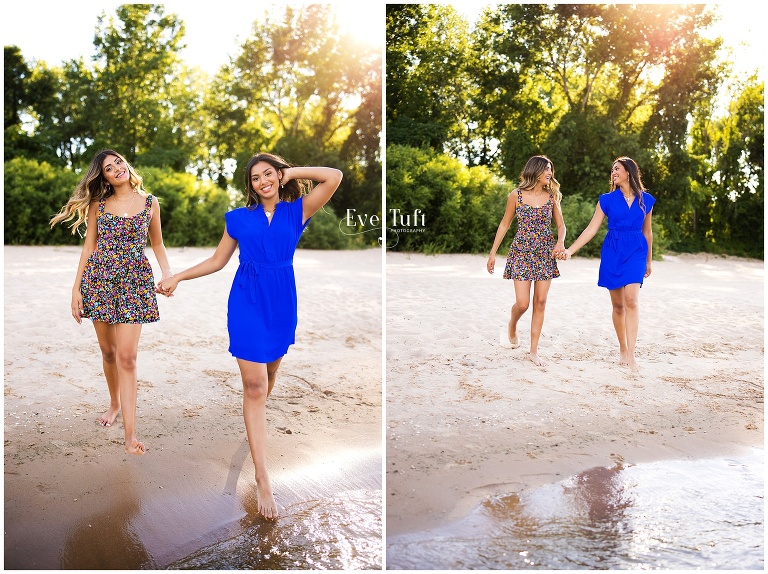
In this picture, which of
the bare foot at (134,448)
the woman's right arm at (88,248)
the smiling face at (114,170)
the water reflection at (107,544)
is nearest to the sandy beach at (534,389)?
the water reflection at (107,544)

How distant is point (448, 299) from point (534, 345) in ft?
4.88

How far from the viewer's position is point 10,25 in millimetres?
8289

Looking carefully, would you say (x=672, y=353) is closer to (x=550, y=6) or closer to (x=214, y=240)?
(x=550, y=6)

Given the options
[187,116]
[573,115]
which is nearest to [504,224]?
[573,115]

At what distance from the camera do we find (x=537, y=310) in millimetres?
4281

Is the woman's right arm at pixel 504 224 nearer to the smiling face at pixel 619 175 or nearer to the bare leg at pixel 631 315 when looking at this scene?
the smiling face at pixel 619 175

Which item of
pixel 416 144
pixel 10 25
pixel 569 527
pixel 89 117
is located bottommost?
pixel 569 527

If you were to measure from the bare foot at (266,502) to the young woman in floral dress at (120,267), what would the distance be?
1.98ft

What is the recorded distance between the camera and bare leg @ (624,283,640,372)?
400cm

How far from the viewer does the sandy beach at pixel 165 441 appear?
8.54 ft

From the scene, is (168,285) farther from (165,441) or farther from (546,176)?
(546,176)

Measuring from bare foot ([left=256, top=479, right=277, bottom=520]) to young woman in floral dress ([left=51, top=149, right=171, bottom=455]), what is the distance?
0.60 m

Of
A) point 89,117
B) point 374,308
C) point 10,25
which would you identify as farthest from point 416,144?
point 89,117

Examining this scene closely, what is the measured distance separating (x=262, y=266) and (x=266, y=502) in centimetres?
82
